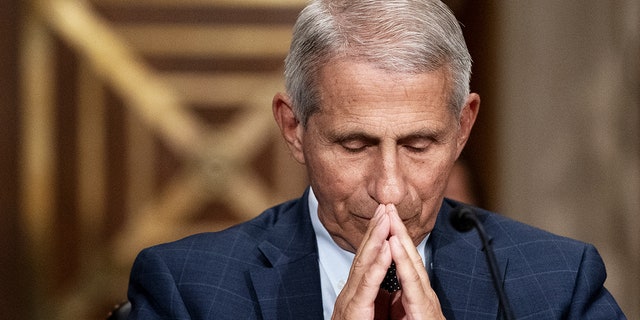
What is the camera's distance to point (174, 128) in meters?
5.11

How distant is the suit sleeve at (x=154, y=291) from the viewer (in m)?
2.21

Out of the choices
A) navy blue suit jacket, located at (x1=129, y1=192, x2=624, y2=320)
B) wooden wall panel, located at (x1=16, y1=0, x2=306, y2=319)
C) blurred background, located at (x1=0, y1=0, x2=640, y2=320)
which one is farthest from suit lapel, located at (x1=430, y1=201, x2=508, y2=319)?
wooden wall panel, located at (x1=16, y1=0, x2=306, y2=319)

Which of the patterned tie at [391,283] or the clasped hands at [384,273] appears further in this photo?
the patterned tie at [391,283]

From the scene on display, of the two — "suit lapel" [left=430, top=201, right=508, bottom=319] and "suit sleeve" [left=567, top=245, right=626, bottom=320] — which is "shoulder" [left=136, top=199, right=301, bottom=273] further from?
"suit sleeve" [left=567, top=245, right=626, bottom=320]

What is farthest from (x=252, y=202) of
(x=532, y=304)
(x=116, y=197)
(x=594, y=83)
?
(x=532, y=304)

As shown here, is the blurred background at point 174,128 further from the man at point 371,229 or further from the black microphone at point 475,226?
the black microphone at point 475,226

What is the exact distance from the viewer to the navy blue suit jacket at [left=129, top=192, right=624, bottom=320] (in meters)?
2.23

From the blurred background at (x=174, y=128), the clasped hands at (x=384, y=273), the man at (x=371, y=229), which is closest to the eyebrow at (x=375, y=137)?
the man at (x=371, y=229)

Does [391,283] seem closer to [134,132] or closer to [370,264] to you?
[370,264]

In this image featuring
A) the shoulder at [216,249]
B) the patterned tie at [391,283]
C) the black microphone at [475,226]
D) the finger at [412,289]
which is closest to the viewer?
the black microphone at [475,226]

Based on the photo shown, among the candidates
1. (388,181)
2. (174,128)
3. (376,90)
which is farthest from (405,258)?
(174,128)

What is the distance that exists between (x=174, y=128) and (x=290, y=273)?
2904 millimetres

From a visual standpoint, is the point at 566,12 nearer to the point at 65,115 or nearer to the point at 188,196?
the point at 188,196

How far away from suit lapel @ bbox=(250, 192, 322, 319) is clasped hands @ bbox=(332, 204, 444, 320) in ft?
0.78
